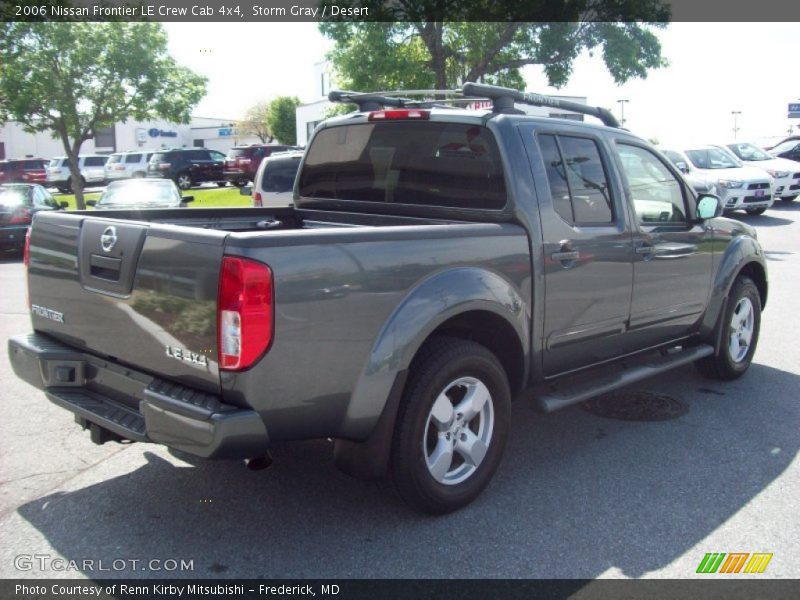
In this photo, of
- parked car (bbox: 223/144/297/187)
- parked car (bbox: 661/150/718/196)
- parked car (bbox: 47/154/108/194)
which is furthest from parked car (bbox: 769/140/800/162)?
parked car (bbox: 47/154/108/194)

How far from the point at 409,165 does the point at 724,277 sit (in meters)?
2.69

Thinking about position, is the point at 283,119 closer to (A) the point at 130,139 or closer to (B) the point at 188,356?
(A) the point at 130,139

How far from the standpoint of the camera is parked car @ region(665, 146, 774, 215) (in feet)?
58.3

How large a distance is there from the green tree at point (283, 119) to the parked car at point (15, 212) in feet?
203

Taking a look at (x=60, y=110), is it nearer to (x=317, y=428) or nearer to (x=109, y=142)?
(x=317, y=428)

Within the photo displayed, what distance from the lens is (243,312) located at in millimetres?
2922

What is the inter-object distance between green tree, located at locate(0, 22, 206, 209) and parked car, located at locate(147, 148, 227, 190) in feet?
48.9

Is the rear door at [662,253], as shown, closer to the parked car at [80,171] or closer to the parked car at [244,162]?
the parked car at [244,162]

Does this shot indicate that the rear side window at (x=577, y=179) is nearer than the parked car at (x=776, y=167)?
Yes

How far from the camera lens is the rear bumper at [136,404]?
116 inches

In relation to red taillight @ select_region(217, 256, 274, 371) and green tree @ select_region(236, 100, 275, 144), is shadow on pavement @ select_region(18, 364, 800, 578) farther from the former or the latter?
green tree @ select_region(236, 100, 275, 144)

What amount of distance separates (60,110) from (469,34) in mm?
10270

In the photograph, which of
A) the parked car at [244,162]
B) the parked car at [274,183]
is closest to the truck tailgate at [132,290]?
the parked car at [274,183]

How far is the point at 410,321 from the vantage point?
11.2 ft
